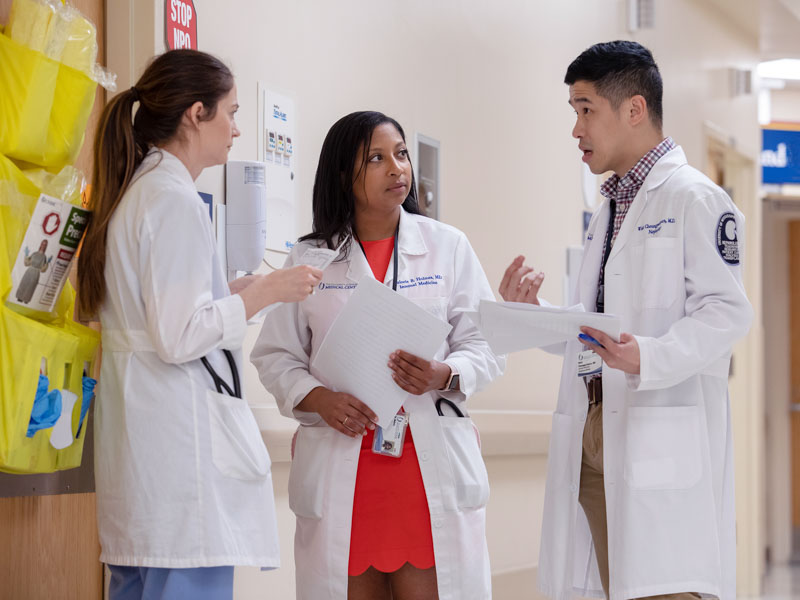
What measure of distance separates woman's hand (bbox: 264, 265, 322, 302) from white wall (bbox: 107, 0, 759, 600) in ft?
3.35

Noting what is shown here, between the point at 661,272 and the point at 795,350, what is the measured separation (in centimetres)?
756

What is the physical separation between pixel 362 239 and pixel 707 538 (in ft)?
3.51

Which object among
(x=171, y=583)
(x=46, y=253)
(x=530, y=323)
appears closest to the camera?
(x=171, y=583)

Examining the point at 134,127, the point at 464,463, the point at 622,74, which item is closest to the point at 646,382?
the point at 464,463

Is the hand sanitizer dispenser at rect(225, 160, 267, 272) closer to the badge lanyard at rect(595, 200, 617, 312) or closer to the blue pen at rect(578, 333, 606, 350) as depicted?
the badge lanyard at rect(595, 200, 617, 312)

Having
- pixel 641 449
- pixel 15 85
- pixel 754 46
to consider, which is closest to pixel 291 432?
pixel 641 449

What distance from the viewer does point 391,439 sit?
225cm

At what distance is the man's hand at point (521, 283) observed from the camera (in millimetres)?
2318

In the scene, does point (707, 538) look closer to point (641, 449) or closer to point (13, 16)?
point (641, 449)

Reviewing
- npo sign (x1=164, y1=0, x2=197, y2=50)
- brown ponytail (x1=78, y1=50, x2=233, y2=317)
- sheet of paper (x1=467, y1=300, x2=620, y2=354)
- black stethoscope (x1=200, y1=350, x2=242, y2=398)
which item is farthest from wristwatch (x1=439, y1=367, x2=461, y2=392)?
npo sign (x1=164, y1=0, x2=197, y2=50)

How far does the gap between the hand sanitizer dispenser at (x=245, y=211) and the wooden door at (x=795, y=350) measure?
7.31 meters

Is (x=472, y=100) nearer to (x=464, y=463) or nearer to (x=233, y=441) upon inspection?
(x=464, y=463)

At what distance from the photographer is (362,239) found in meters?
2.47

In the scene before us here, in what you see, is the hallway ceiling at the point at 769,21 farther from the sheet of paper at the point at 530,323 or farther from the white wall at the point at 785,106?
the sheet of paper at the point at 530,323
